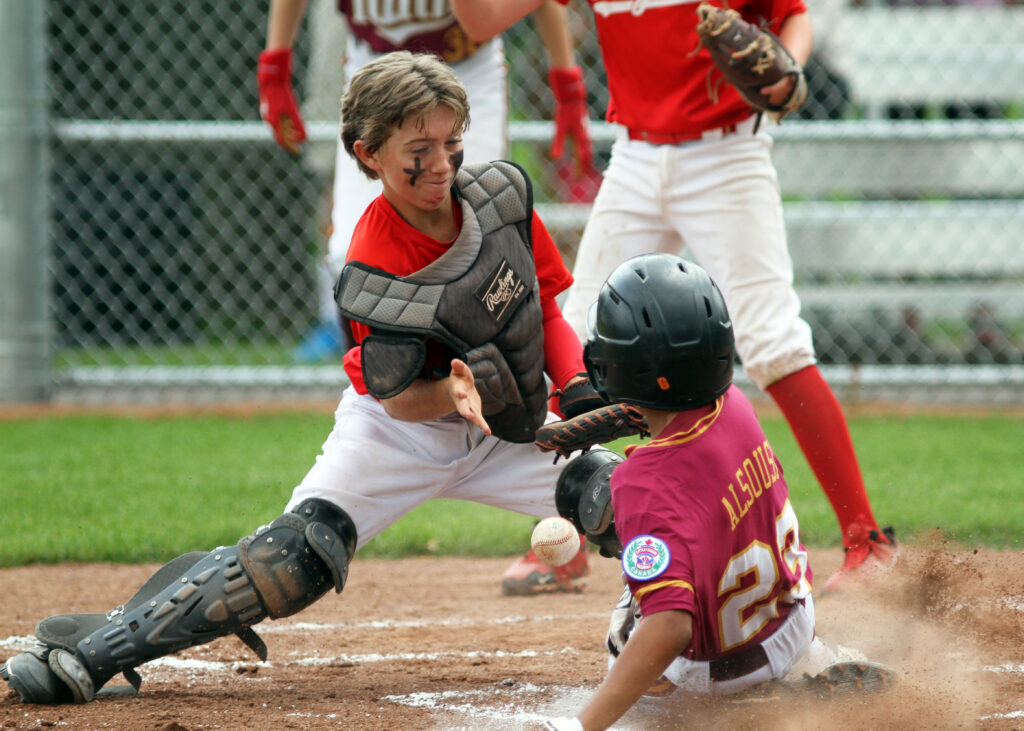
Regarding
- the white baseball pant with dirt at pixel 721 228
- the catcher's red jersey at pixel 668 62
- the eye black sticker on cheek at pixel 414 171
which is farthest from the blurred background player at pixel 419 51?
the eye black sticker on cheek at pixel 414 171

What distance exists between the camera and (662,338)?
87.7 inches

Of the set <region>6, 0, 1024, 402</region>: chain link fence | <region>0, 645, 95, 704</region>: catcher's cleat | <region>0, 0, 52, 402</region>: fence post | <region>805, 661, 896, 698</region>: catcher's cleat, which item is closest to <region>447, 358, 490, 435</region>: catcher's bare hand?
<region>805, 661, 896, 698</region>: catcher's cleat

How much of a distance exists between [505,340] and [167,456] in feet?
10.7

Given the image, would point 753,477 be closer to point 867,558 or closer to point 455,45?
point 867,558

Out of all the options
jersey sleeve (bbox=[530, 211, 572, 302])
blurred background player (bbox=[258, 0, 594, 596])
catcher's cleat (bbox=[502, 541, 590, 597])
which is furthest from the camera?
Result: blurred background player (bbox=[258, 0, 594, 596])

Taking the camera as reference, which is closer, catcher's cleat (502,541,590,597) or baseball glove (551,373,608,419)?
baseball glove (551,373,608,419)

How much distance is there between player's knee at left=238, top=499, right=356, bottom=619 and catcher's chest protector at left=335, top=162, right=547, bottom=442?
0.32 m

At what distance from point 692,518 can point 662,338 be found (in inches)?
13.1

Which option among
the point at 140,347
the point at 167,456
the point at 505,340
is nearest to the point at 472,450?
the point at 505,340

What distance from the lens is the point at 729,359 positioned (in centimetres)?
228

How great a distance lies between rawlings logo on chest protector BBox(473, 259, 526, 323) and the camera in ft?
8.61

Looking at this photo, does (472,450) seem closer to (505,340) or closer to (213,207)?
(505,340)

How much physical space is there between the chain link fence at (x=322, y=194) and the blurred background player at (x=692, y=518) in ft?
14.0

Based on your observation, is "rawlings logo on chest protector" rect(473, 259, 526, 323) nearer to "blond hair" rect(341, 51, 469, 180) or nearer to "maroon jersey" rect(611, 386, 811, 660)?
"blond hair" rect(341, 51, 469, 180)
